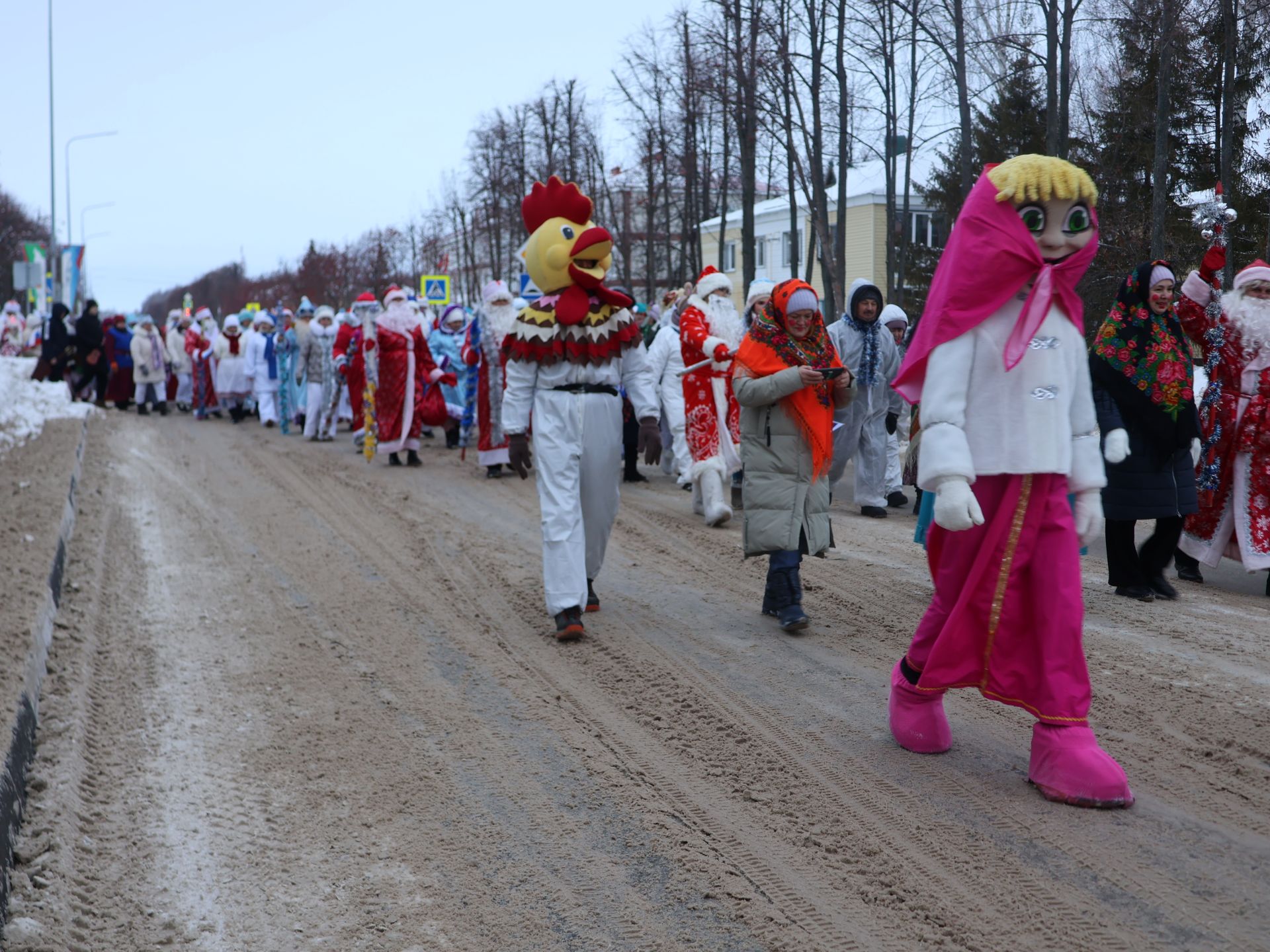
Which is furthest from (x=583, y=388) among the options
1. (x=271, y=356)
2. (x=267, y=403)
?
(x=267, y=403)

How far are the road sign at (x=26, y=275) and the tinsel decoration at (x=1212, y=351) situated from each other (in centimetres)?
3386

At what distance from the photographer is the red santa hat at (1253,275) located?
7.88 m

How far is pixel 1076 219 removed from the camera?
445cm

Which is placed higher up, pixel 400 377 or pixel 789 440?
pixel 400 377

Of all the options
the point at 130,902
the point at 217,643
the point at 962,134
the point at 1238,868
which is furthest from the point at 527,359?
the point at 962,134

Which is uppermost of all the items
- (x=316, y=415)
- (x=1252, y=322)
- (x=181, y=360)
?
(x=181, y=360)

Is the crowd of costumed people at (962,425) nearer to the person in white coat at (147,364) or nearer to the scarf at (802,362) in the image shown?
the scarf at (802,362)

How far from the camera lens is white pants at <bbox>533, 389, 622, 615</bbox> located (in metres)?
6.72

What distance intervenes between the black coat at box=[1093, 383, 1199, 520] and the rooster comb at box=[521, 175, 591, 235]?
343 cm

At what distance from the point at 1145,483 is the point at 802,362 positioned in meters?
2.46

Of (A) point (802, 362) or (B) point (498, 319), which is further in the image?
(B) point (498, 319)

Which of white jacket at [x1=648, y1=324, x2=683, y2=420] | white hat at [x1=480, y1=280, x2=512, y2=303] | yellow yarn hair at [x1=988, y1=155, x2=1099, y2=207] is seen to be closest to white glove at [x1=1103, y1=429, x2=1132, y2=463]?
yellow yarn hair at [x1=988, y1=155, x2=1099, y2=207]

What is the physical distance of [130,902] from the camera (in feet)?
12.3

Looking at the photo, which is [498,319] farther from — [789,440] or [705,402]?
[789,440]
